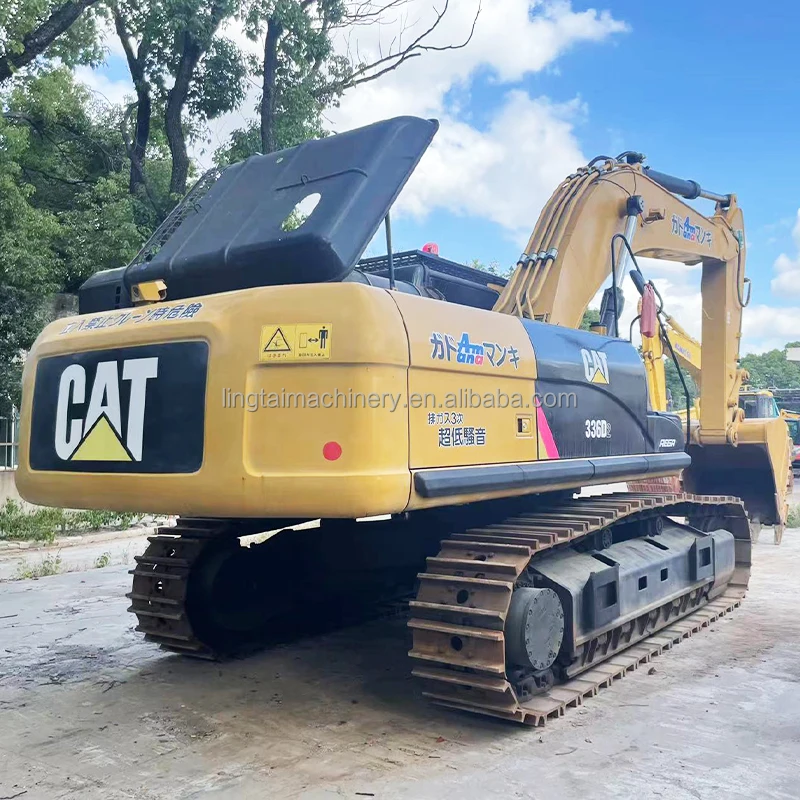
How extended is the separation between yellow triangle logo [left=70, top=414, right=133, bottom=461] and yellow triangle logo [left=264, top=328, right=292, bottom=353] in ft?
2.94

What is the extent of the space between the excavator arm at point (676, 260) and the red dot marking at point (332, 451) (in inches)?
88.4

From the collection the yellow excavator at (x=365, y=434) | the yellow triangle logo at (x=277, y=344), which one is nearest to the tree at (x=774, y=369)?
the yellow excavator at (x=365, y=434)

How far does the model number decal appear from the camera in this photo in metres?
5.05

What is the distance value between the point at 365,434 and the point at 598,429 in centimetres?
204

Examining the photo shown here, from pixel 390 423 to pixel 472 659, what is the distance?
3.99ft

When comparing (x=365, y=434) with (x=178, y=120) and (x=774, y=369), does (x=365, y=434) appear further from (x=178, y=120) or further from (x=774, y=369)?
(x=774, y=369)

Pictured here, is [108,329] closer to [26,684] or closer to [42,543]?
[26,684]

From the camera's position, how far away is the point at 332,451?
142 inches

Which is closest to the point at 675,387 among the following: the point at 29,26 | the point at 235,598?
the point at 29,26

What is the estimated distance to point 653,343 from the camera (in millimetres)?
8398

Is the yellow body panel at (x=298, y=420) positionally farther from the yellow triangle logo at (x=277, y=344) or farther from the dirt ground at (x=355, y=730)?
the dirt ground at (x=355, y=730)

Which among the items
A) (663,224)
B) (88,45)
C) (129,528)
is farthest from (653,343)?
(88,45)

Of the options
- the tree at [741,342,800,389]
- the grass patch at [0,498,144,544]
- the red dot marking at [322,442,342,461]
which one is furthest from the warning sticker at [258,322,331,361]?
the tree at [741,342,800,389]

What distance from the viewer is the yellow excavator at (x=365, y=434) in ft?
12.1
